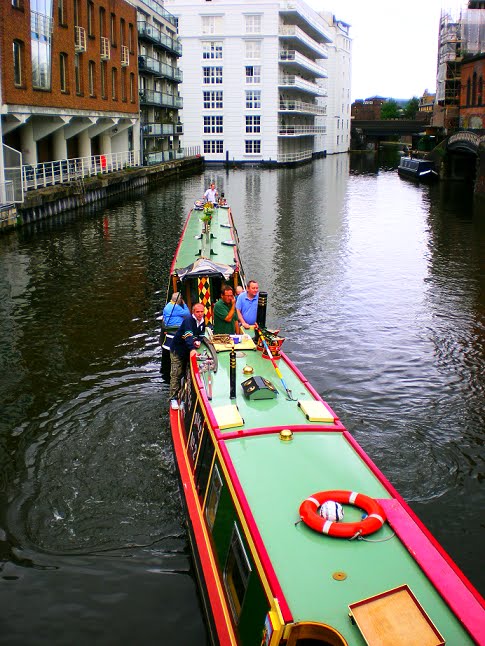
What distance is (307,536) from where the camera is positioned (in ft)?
20.0

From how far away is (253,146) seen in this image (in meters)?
78.1

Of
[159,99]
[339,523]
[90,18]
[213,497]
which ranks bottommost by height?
[213,497]

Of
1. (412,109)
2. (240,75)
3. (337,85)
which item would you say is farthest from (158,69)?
(412,109)

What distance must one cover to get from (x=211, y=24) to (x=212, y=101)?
27.7 ft

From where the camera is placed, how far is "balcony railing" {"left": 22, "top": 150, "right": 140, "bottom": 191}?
115 feet

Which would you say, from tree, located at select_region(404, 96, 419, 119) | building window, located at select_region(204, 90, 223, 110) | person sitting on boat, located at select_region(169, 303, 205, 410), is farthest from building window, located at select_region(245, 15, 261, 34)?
tree, located at select_region(404, 96, 419, 119)

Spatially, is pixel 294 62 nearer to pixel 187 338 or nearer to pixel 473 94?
pixel 473 94

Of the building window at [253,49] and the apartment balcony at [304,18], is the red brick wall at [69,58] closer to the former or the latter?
the building window at [253,49]

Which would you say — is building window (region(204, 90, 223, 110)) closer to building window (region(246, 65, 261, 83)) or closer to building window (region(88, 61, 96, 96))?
building window (region(246, 65, 261, 83))

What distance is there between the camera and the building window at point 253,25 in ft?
247

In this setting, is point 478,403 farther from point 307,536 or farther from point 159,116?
point 159,116

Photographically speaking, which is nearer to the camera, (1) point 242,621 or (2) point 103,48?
(1) point 242,621

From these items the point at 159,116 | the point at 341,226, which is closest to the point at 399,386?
the point at 341,226

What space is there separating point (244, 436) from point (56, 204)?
102ft
